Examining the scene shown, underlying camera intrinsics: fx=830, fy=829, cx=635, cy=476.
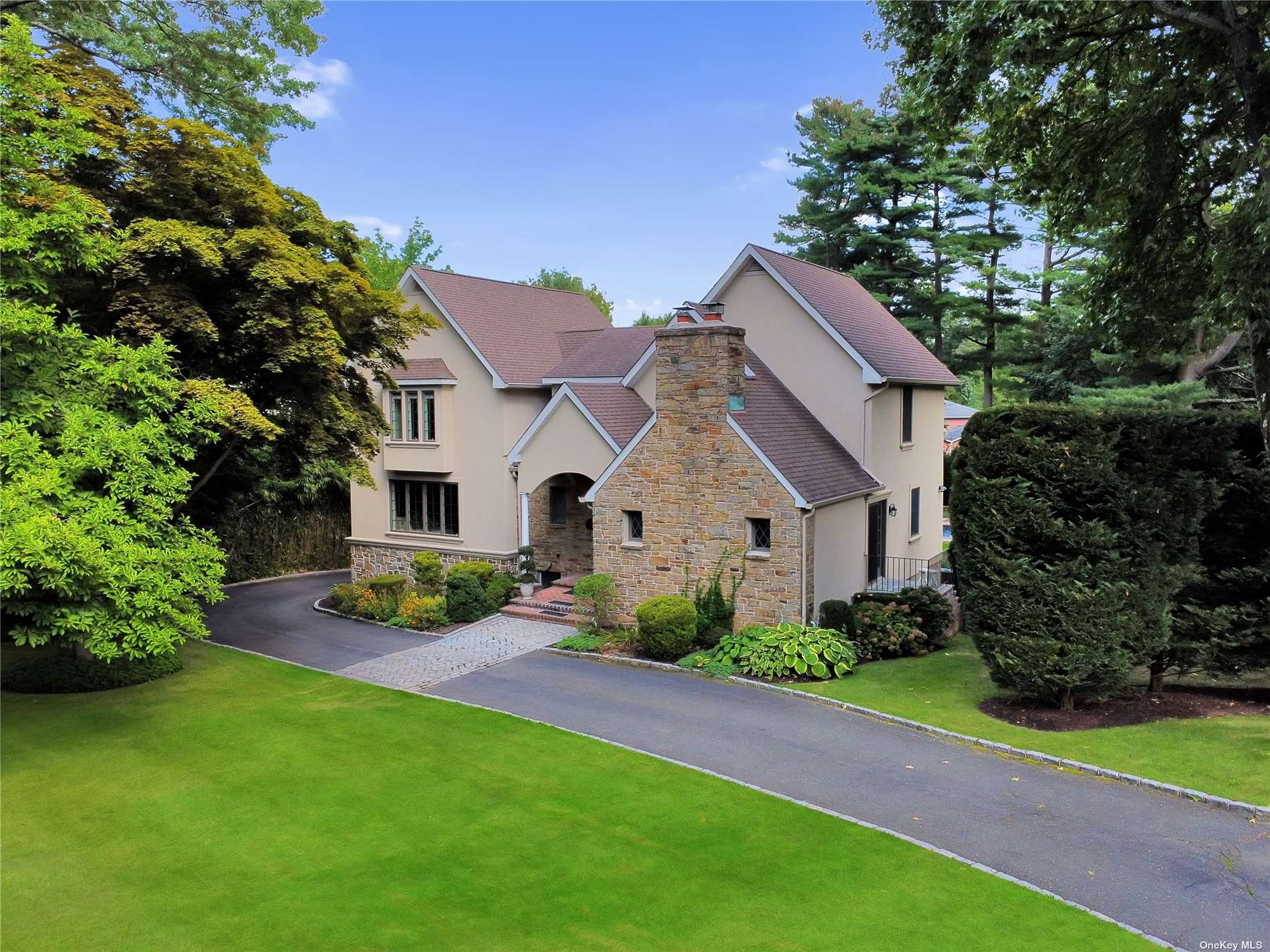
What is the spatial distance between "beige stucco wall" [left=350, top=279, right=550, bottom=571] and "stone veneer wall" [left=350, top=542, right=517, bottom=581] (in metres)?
0.15

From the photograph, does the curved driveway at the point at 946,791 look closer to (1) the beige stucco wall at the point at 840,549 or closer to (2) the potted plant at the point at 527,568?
(1) the beige stucco wall at the point at 840,549

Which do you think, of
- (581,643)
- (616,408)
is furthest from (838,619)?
(616,408)

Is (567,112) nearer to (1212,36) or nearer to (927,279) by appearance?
(1212,36)

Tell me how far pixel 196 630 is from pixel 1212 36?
20033 mm

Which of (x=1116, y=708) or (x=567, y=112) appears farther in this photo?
(x=567, y=112)

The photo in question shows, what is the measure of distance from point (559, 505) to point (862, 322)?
10785 millimetres

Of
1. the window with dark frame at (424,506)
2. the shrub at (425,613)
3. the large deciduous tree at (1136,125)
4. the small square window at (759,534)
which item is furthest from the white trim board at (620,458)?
the large deciduous tree at (1136,125)

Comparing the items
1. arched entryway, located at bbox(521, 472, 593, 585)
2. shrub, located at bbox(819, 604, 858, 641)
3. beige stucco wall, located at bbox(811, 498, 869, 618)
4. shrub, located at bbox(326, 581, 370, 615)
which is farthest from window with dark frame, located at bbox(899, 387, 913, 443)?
shrub, located at bbox(326, 581, 370, 615)

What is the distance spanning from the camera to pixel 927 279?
4150 cm

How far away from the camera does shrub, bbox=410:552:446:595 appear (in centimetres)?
Result: 2442

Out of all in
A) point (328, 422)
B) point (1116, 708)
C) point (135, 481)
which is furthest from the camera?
point (328, 422)

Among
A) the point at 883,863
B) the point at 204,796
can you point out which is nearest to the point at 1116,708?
the point at 883,863

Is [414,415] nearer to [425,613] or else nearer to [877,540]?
[425,613]

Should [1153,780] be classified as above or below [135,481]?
below
